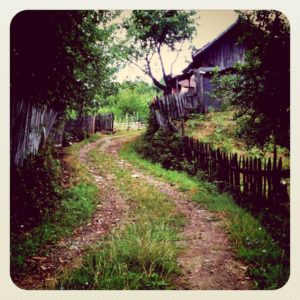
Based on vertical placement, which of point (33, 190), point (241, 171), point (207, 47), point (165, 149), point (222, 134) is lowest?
point (33, 190)

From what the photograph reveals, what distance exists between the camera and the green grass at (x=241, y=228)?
9.42 ft

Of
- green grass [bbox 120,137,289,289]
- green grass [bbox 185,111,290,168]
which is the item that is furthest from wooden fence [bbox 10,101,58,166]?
green grass [bbox 185,111,290,168]

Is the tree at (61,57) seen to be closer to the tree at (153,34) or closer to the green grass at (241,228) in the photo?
the tree at (153,34)

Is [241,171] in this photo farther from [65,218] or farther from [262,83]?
[65,218]

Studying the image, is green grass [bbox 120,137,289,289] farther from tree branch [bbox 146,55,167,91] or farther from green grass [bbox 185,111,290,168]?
tree branch [bbox 146,55,167,91]

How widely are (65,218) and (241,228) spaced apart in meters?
1.52

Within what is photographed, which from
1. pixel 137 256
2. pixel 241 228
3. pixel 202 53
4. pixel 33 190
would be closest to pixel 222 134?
pixel 202 53

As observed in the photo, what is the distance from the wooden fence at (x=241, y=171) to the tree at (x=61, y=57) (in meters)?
1.07

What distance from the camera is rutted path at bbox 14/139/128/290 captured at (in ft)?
9.50

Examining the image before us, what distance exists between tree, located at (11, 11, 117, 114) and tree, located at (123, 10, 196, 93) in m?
0.19

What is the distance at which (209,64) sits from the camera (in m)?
3.38

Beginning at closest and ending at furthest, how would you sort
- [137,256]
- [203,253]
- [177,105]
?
[137,256], [203,253], [177,105]
